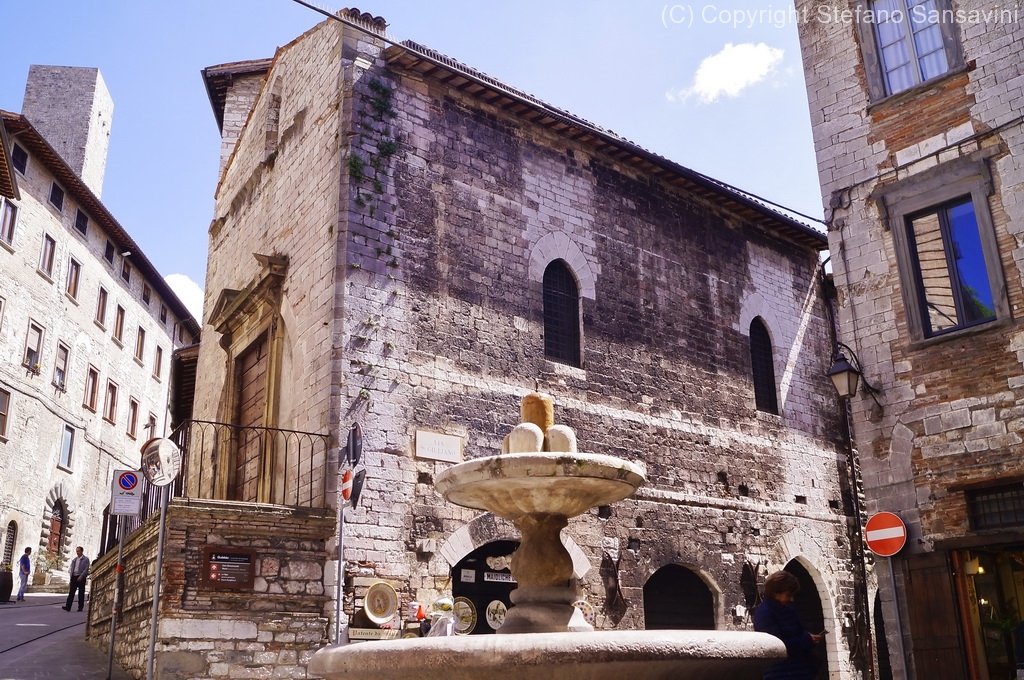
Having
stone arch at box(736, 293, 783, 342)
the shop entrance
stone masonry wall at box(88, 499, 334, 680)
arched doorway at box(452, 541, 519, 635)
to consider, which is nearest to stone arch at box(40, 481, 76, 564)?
stone masonry wall at box(88, 499, 334, 680)

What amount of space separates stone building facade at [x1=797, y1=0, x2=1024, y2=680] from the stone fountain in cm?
443

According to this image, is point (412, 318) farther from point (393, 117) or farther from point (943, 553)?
point (943, 553)

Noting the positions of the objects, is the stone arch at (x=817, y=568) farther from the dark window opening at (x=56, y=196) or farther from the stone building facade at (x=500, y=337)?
the dark window opening at (x=56, y=196)

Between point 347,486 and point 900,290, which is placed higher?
point 900,290

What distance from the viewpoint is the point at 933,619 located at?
9.27 meters

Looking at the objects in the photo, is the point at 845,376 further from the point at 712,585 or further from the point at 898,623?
the point at 712,585

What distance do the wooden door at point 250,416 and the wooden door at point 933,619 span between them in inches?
313

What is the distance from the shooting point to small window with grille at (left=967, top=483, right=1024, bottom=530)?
359 inches

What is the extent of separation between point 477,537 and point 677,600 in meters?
3.55

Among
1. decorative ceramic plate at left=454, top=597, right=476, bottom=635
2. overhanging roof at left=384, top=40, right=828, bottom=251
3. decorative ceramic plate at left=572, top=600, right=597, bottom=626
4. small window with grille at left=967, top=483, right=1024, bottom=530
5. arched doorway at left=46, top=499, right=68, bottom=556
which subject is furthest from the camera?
arched doorway at left=46, top=499, right=68, bottom=556

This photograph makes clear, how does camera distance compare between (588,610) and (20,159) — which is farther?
(20,159)

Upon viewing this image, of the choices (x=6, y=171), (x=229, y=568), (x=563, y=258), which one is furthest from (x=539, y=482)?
(x=6, y=171)

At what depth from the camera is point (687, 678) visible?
5121 mm

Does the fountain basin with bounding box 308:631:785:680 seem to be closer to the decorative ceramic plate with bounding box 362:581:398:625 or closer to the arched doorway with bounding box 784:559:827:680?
the decorative ceramic plate with bounding box 362:581:398:625
